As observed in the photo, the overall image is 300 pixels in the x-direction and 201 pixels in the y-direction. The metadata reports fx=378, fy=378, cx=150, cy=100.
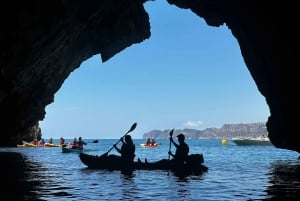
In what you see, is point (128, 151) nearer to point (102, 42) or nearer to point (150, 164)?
point (150, 164)

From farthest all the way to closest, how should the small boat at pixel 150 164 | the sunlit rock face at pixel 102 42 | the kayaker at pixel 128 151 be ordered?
the kayaker at pixel 128 151 → the small boat at pixel 150 164 → the sunlit rock face at pixel 102 42

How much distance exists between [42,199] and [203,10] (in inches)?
1159

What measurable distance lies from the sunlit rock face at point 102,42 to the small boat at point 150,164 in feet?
27.1

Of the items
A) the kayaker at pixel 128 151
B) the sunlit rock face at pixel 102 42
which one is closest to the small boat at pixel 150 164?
the kayaker at pixel 128 151

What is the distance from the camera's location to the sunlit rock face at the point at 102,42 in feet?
79.4

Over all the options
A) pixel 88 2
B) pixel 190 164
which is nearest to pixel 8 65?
pixel 88 2

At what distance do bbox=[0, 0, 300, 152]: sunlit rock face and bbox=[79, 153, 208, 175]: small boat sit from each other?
326 inches

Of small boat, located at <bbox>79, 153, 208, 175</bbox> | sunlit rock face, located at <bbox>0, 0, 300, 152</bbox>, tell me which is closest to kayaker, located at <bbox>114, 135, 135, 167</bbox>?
→ small boat, located at <bbox>79, 153, 208, 175</bbox>

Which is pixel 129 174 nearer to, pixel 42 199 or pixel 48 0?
pixel 42 199

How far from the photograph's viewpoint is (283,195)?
50.3ft

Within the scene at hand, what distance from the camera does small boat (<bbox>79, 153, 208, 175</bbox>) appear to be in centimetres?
2444

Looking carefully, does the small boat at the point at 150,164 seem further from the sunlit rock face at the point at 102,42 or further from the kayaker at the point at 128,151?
the sunlit rock face at the point at 102,42

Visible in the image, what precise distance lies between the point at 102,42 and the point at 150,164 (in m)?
19.4

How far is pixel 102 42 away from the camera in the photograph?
4094cm
